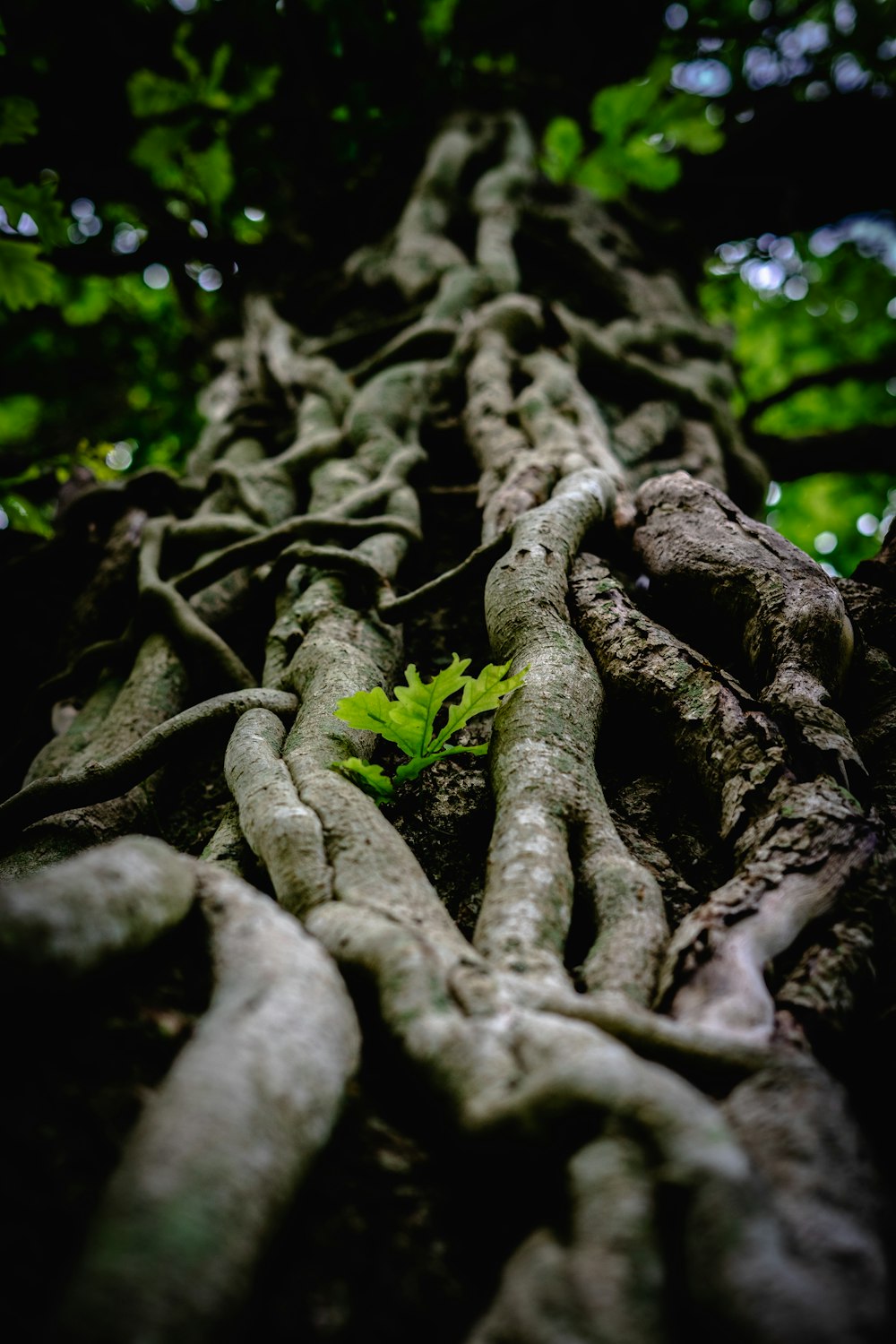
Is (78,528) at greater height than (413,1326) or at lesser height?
greater

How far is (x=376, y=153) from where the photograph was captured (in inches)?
173

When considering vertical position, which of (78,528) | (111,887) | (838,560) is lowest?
(838,560)

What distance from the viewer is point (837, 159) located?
466cm

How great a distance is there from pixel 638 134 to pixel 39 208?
3.47 meters

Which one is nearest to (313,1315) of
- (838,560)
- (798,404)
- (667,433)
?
(667,433)

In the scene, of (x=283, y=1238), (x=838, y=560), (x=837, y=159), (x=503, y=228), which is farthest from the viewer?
(x=838, y=560)

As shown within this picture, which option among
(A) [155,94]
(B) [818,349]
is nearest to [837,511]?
(B) [818,349]

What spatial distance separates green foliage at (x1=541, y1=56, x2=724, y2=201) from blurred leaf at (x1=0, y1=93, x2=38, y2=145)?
3.11 m

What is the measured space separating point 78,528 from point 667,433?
7.55 ft

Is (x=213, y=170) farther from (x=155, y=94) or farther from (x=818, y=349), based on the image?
(x=818, y=349)

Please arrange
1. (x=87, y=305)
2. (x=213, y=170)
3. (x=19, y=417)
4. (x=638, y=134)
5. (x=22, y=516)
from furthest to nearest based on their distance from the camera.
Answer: (x=19, y=417)
(x=87, y=305)
(x=638, y=134)
(x=213, y=170)
(x=22, y=516)

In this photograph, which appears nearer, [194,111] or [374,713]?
[374,713]

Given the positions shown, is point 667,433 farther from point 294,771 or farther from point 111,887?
point 111,887

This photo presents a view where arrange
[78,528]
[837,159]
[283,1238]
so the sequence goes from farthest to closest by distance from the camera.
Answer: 1. [837,159]
2. [78,528]
3. [283,1238]
